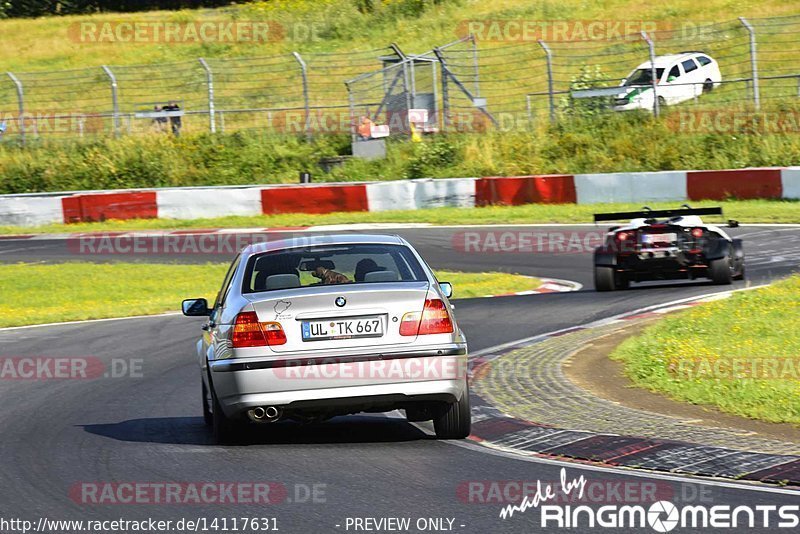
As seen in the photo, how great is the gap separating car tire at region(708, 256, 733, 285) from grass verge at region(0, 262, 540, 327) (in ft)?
8.92

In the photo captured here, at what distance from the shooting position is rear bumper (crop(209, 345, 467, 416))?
7.30 meters

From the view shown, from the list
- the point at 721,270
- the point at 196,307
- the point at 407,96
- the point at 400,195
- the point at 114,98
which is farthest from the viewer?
the point at 114,98

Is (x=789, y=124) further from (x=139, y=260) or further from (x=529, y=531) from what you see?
(x=529, y=531)

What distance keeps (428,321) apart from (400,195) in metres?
20.2

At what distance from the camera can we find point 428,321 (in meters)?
7.48

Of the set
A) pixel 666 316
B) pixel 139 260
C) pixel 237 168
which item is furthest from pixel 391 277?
pixel 237 168

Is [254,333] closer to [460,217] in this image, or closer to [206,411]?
[206,411]

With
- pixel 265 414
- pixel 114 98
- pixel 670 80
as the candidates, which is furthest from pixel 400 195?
pixel 265 414

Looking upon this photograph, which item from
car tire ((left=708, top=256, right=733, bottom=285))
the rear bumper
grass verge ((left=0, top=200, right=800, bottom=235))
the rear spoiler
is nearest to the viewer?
the rear bumper

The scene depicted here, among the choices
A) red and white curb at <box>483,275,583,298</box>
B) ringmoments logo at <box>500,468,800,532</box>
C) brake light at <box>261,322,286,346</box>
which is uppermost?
Result: brake light at <box>261,322,286,346</box>

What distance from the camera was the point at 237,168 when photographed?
1297 inches

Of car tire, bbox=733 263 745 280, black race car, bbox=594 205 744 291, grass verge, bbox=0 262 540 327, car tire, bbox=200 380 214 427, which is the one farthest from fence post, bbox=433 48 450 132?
car tire, bbox=200 380 214 427

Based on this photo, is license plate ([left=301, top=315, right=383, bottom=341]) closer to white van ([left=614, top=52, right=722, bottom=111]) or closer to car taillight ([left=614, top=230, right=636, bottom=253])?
car taillight ([left=614, top=230, right=636, bottom=253])

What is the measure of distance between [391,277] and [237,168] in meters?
25.5
